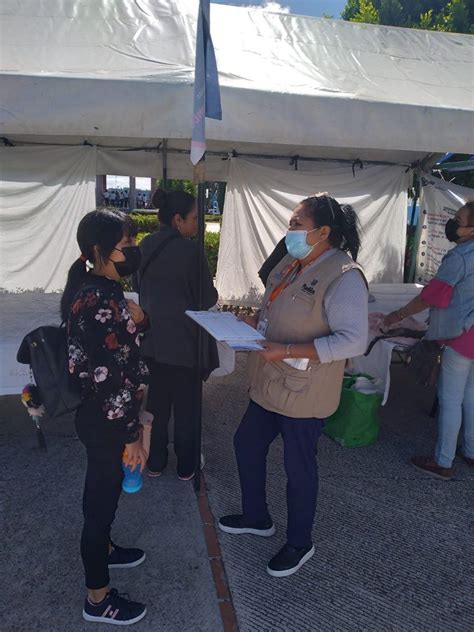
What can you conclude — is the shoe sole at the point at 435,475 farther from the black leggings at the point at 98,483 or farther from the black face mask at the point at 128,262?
the black face mask at the point at 128,262

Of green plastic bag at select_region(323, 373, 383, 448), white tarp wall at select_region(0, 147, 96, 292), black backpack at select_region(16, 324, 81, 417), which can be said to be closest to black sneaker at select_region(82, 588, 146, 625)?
black backpack at select_region(16, 324, 81, 417)

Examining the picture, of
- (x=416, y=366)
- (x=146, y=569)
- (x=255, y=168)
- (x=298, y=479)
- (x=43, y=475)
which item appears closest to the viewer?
(x=298, y=479)

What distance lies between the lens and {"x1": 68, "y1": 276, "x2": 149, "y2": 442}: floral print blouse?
175cm

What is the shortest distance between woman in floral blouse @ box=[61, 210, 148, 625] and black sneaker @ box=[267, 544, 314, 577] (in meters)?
0.82

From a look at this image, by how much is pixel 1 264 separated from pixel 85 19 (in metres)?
2.70

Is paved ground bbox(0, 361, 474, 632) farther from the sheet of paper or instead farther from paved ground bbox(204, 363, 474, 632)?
the sheet of paper

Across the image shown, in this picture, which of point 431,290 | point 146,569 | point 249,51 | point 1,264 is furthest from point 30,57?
point 146,569

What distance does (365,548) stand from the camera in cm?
272

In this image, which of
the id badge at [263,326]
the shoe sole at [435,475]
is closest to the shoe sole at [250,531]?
the id badge at [263,326]

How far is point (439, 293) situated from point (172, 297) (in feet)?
5.32

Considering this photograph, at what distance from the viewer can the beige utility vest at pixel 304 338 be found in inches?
84.0

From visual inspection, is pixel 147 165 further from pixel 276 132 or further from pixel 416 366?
pixel 416 366

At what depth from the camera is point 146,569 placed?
97.1 inches

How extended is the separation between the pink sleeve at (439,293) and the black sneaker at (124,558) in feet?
7.23
